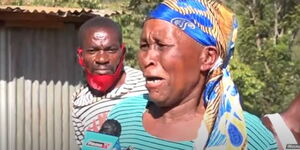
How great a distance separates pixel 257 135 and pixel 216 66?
0.72ft

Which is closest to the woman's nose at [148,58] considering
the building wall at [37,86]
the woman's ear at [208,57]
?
the woman's ear at [208,57]

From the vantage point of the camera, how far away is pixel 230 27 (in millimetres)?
1835

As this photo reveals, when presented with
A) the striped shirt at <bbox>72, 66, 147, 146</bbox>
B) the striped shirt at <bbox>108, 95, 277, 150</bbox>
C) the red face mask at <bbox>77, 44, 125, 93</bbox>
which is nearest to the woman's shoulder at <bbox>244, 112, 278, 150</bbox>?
the striped shirt at <bbox>108, 95, 277, 150</bbox>

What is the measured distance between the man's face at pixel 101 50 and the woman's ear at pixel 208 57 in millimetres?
1517

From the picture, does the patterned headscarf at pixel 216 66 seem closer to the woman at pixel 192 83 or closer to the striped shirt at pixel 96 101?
the woman at pixel 192 83

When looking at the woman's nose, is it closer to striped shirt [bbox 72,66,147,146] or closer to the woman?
the woman

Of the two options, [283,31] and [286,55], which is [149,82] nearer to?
[286,55]

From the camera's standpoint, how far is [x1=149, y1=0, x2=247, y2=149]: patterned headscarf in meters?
1.75

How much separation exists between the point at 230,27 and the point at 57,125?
15.9 ft

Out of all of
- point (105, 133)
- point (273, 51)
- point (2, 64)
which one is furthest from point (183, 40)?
point (273, 51)

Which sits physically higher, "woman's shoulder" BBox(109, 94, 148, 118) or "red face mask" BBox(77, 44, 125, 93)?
"red face mask" BBox(77, 44, 125, 93)

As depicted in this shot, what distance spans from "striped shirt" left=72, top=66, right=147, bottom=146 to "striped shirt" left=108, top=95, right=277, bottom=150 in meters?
1.12

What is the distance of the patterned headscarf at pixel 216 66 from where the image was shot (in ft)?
5.75

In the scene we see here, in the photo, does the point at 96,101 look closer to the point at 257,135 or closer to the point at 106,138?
the point at 106,138
